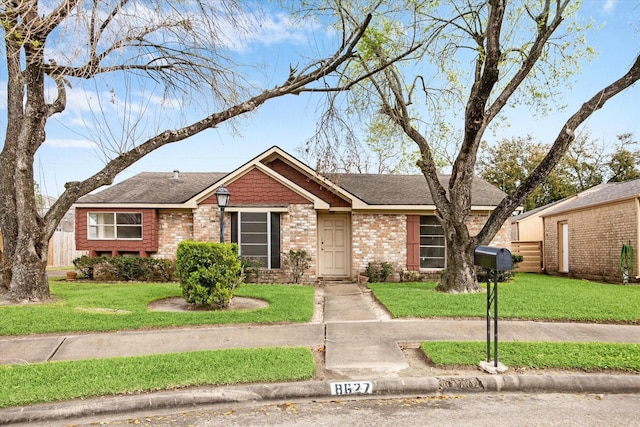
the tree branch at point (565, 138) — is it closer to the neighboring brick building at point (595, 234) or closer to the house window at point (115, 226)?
the neighboring brick building at point (595, 234)

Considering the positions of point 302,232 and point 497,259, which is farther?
point 302,232

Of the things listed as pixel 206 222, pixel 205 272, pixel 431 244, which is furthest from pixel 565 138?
pixel 206 222

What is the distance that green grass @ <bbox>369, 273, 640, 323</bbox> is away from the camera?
866 cm

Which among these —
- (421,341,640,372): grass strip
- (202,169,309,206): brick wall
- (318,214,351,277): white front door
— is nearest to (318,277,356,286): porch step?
(318,214,351,277): white front door

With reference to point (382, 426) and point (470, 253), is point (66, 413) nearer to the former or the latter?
point (382, 426)

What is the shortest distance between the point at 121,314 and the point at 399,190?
35.6 feet

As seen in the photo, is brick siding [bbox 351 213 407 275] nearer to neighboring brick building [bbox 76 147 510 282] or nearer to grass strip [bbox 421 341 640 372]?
neighboring brick building [bbox 76 147 510 282]

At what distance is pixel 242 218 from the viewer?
15180 mm

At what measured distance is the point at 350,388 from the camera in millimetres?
5281

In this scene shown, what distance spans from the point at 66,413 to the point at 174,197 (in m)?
12.0

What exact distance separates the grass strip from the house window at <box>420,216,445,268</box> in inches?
361

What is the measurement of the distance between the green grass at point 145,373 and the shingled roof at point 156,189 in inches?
400

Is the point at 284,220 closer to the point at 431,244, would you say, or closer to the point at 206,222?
the point at 206,222

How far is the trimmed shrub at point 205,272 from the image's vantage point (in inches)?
368
